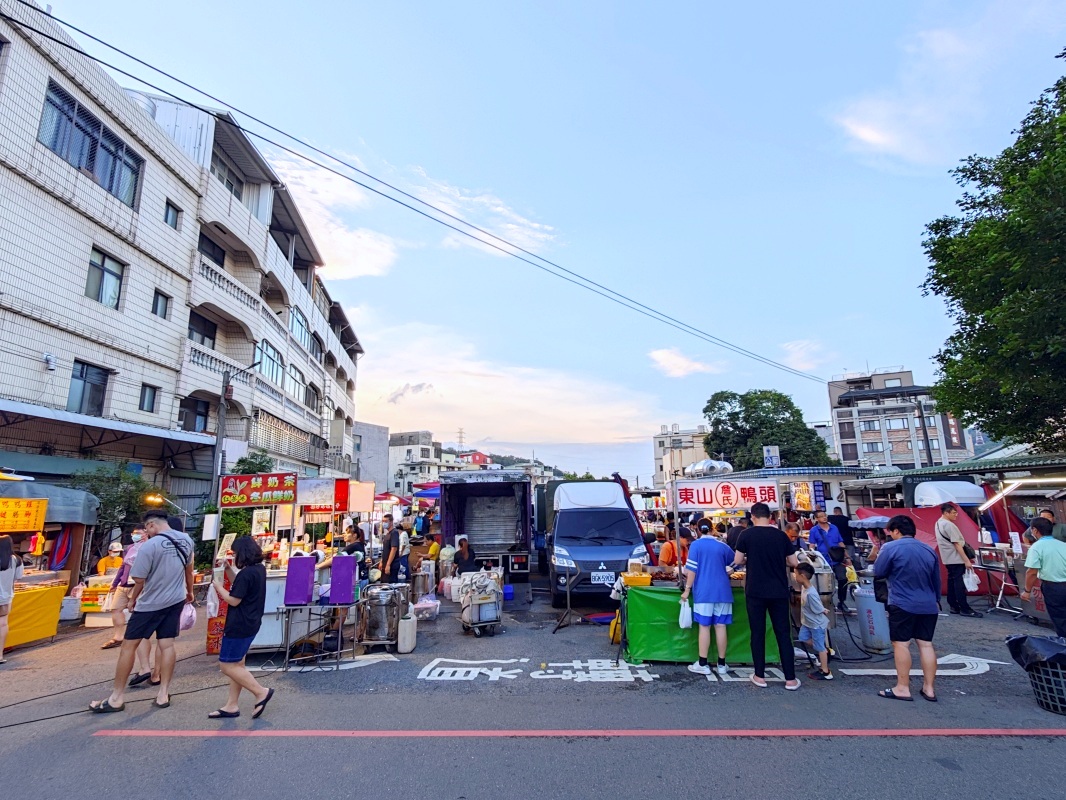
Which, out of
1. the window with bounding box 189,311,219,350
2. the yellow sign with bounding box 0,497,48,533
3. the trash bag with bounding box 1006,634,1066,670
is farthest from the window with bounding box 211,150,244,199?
the trash bag with bounding box 1006,634,1066,670

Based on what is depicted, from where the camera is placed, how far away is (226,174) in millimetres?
23844

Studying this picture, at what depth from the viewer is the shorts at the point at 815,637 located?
5.79 m

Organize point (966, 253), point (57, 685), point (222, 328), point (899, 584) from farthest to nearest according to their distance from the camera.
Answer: point (222, 328) < point (966, 253) < point (57, 685) < point (899, 584)

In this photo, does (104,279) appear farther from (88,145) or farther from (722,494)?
(722,494)

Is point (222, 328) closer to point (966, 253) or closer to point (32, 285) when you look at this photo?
point (32, 285)

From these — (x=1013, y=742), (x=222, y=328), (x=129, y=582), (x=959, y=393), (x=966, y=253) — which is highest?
(x=222, y=328)

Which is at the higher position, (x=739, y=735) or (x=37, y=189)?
(x=37, y=189)

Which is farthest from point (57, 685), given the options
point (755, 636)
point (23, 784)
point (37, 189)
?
point (37, 189)

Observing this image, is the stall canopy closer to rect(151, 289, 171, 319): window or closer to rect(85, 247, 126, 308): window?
rect(85, 247, 126, 308): window

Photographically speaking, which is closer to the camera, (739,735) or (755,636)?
(739,735)

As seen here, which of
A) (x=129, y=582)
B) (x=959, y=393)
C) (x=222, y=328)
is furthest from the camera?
(x=222, y=328)

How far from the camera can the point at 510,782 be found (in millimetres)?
3596

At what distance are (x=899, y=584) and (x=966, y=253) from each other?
11707 millimetres

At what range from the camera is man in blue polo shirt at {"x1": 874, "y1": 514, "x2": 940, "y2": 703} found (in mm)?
5059
